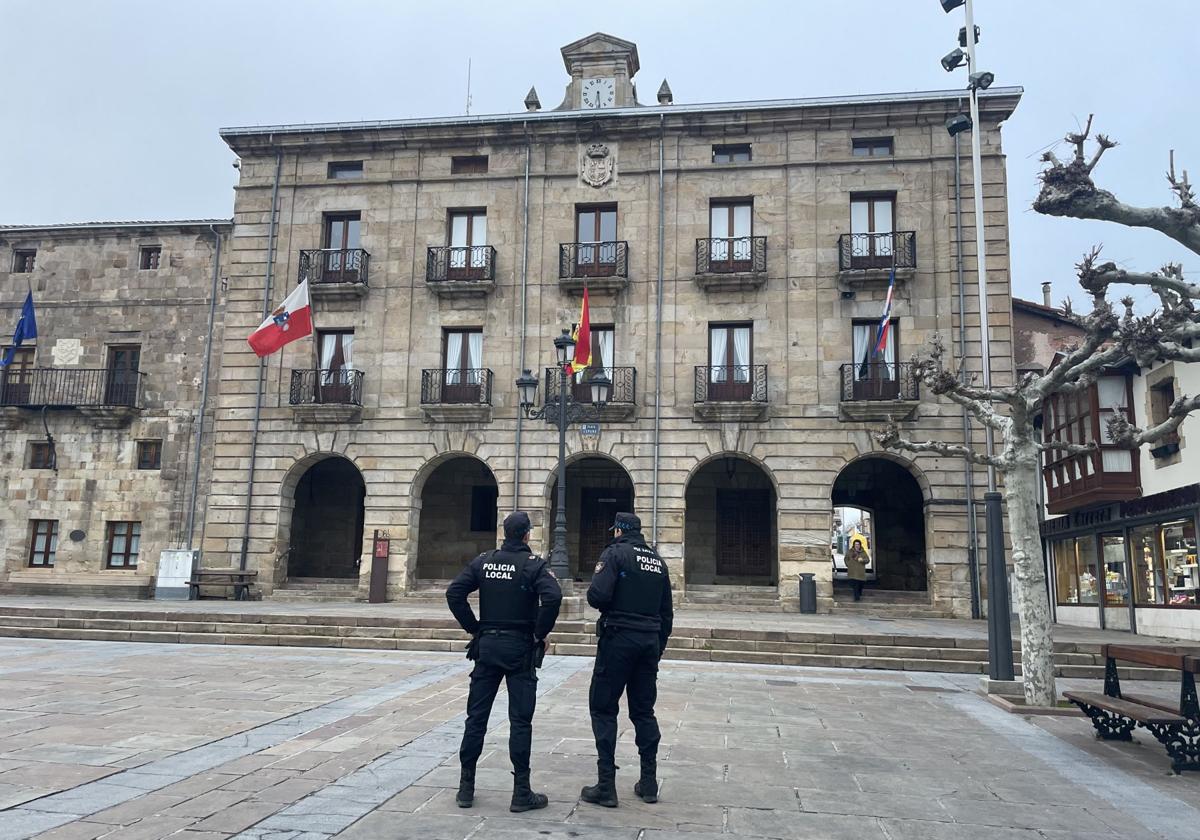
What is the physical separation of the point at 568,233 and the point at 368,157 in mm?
6390

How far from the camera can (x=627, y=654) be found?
5.93 metres

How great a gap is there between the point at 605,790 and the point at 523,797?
1.77ft

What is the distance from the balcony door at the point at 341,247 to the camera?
24375mm

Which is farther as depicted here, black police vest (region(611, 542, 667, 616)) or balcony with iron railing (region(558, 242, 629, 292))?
balcony with iron railing (region(558, 242, 629, 292))

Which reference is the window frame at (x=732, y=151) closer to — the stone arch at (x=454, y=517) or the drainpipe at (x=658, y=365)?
the drainpipe at (x=658, y=365)

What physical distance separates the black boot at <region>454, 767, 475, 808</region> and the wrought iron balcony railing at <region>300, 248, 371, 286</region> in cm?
2034

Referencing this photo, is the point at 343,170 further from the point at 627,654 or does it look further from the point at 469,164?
the point at 627,654

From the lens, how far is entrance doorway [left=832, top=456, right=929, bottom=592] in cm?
2520

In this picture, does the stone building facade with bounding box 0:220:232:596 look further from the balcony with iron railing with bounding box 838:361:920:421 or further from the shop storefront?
the shop storefront

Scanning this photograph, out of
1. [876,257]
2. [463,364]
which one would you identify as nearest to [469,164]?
[463,364]

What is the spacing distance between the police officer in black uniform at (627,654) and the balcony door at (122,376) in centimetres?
2384

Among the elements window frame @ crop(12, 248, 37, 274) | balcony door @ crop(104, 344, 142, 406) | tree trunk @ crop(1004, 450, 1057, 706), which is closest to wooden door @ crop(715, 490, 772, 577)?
tree trunk @ crop(1004, 450, 1057, 706)

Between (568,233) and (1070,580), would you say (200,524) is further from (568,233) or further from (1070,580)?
(1070,580)

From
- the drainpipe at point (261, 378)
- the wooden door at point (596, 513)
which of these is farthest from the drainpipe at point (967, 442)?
the drainpipe at point (261, 378)
